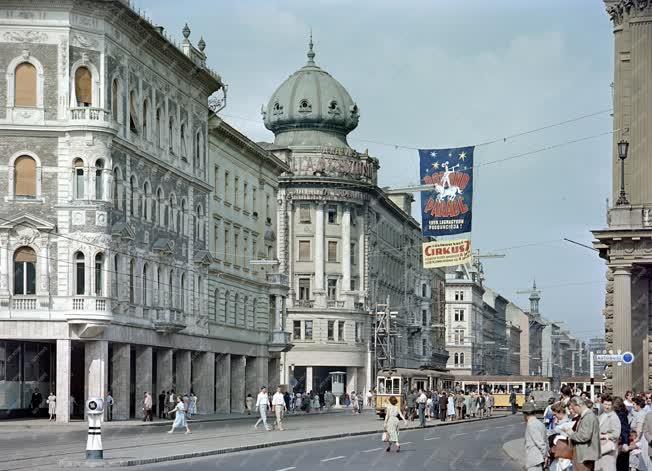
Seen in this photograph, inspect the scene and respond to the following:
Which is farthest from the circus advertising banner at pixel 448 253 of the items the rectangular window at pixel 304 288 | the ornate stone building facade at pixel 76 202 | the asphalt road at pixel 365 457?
the rectangular window at pixel 304 288

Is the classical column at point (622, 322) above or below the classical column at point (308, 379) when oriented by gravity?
above

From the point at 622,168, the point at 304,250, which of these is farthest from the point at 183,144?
the point at 304,250

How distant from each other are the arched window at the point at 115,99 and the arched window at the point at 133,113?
202 cm

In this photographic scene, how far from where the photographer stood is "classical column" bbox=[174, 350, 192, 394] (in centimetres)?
7550

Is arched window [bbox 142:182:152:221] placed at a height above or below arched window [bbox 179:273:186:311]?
above

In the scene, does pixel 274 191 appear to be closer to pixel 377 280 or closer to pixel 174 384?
pixel 174 384

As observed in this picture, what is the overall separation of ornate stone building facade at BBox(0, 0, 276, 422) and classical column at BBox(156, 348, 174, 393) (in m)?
2.85

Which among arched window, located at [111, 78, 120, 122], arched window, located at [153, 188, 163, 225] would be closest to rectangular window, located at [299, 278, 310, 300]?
arched window, located at [153, 188, 163, 225]

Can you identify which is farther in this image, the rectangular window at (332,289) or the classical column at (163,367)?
the rectangular window at (332,289)

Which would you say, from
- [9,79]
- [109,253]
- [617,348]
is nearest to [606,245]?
[617,348]

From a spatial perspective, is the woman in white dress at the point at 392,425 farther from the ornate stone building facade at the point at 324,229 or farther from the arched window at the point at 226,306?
the ornate stone building facade at the point at 324,229

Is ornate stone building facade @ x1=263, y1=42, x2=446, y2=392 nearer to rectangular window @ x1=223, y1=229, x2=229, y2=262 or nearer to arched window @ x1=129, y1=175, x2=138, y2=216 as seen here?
rectangular window @ x1=223, y1=229, x2=229, y2=262

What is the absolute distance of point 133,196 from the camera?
66062mm

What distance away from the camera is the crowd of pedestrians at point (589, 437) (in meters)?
20.0
